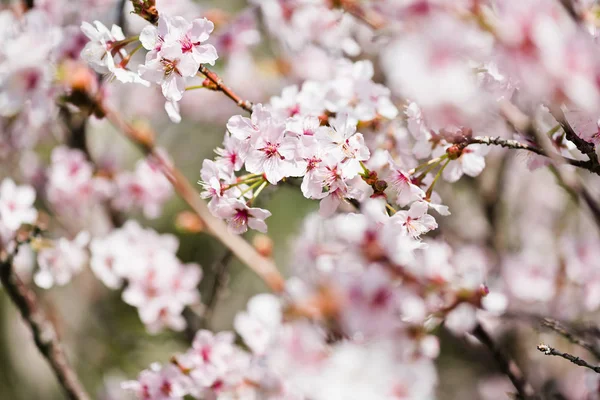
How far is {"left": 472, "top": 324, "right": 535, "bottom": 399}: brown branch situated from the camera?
3.45ft

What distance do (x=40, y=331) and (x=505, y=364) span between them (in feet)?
3.29

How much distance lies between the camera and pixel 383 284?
62 cm

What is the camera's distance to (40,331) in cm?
121

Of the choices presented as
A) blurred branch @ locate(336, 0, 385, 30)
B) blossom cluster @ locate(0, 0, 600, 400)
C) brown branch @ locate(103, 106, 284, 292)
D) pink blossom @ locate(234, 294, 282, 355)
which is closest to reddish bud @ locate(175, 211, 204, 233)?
brown branch @ locate(103, 106, 284, 292)

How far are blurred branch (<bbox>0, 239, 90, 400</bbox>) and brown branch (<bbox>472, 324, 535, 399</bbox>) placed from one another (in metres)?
0.89

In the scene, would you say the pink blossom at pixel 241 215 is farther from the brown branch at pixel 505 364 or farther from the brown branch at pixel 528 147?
the brown branch at pixel 505 364

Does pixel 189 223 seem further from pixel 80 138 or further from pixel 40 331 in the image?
pixel 80 138

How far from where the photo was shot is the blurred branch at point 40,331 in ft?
3.88

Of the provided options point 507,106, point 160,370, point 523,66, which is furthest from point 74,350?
point 523,66

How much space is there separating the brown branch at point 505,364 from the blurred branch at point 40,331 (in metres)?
0.89

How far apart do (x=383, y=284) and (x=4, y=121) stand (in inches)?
60.5

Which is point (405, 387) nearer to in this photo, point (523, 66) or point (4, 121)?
point (523, 66)

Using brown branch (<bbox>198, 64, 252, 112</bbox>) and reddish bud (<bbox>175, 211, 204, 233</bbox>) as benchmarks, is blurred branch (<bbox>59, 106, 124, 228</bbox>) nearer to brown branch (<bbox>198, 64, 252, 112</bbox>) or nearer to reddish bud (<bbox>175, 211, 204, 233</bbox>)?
reddish bud (<bbox>175, 211, 204, 233</bbox>)

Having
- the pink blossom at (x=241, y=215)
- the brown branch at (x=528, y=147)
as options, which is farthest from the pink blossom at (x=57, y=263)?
the brown branch at (x=528, y=147)
